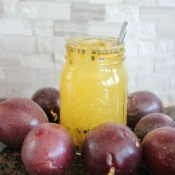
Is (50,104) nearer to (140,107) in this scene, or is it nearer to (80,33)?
(140,107)

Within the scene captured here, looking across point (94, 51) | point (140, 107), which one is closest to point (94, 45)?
point (94, 51)

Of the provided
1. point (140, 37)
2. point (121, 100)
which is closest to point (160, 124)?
point (121, 100)

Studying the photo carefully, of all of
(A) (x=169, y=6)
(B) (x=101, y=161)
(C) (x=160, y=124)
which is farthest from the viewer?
(A) (x=169, y=6)

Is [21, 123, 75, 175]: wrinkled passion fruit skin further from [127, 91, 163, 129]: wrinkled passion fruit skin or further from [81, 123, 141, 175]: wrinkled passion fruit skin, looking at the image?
[127, 91, 163, 129]: wrinkled passion fruit skin

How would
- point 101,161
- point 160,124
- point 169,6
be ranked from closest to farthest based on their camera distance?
1. point 101,161
2. point 160,124
3. point 169,6

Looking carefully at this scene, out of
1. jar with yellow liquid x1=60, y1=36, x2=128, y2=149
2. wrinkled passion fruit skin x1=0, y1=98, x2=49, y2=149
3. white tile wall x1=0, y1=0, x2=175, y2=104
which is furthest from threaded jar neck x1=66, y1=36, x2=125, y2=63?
white tile wall x1=0, y1=0, x2=175, y2=104

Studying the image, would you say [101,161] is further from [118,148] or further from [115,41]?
[115,41]
